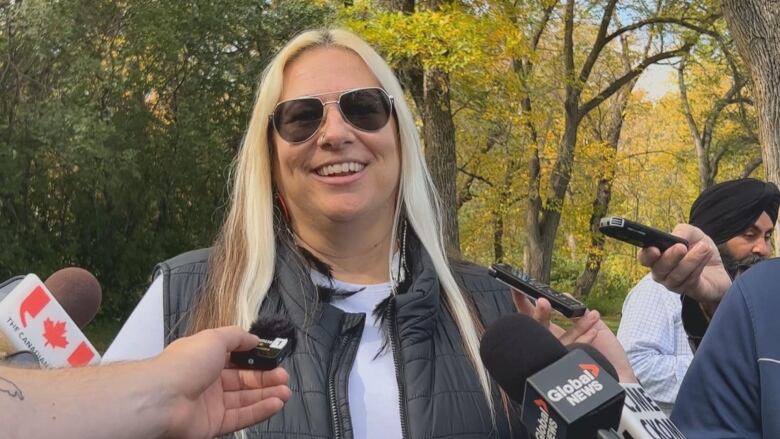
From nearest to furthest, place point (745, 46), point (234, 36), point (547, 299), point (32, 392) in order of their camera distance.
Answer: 1. point (32, 392)
2. point (547, 299)
3. point (745, 46)
4. point (234, 36)

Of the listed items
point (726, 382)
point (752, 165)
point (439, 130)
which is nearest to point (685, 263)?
point (726, 382)

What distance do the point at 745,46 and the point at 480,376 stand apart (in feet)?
17.1

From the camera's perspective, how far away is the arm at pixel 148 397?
1.13m

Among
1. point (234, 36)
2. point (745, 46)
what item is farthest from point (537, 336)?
point (234, 36)

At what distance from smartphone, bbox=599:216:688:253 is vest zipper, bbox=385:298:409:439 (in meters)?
0.68

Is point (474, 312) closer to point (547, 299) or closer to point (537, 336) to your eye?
point (547, 299)

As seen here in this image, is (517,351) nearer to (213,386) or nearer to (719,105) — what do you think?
(213,386)

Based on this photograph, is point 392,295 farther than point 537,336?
Yes

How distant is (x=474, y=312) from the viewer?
243 cm

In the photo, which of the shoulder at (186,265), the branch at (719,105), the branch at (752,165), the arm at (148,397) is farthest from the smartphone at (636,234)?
the branch at (752,165)

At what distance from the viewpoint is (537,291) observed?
6.08 feet

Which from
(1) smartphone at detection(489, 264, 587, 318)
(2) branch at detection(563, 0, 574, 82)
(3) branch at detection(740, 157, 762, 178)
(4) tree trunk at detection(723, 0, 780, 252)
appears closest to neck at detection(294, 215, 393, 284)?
(1) smartphone at detection(489, 264, 587, 318)

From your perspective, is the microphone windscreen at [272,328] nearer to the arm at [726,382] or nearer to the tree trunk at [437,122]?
the arm at [726,382]

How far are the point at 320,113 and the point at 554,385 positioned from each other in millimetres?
1323
